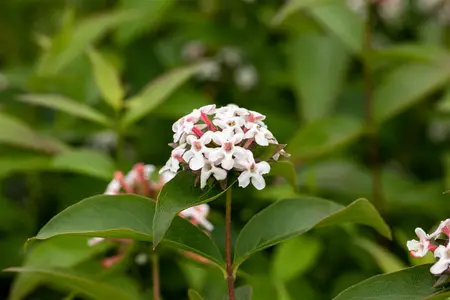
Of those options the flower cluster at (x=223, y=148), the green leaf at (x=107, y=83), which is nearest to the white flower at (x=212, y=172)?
the flower cluster at (x=223, y=148)

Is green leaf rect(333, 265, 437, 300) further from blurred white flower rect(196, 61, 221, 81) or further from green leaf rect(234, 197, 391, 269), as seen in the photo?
blurred white flower rect(196, 61, 221, 81)

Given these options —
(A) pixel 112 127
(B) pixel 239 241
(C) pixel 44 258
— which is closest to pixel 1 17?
(A) pixel 112 127

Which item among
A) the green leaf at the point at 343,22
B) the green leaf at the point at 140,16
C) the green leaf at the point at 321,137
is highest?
the green leaf at the point at 140,16

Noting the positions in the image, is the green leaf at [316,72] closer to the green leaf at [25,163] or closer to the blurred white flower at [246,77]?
the blurred white flower at [246,77]

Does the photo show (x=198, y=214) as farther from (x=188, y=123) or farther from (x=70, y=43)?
(x=70, y=43)

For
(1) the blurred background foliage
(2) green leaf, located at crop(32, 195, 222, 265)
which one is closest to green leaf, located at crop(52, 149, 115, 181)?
(1) the blurred background foliage
